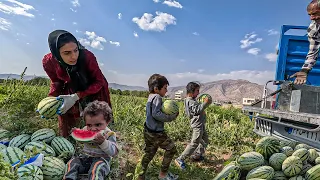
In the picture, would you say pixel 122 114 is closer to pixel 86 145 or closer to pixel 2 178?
pixel 86 145

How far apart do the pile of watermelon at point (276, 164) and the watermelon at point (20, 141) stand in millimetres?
2439

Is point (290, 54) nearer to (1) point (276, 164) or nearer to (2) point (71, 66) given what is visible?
(1) point (276, 164)

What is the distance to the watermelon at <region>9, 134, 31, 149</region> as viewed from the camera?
3.40 m

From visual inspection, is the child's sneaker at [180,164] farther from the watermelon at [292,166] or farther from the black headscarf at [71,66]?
the black headscarf at [71,66]

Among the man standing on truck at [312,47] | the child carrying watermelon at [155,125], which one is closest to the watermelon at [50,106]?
the child carrying watermelon at [155,125]

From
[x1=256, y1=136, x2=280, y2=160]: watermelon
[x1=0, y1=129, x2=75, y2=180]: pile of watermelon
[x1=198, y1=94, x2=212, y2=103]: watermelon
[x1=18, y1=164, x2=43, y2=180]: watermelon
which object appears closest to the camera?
[x1=18, y1=164, x2=43, y2=180]: watermelon

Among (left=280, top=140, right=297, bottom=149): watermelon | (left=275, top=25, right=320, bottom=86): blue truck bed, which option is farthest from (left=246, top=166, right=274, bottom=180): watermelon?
(left=275, top=25, right=320, bottom=86): blue truck bed

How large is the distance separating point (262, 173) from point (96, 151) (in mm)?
1831

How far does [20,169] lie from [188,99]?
294 cm

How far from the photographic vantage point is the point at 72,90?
3.65 metres

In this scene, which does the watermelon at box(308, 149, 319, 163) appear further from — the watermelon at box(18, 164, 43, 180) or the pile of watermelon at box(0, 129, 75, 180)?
the watermelon at box(18, 164, 43, 180)

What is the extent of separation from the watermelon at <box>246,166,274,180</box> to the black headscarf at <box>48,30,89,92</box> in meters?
2.25

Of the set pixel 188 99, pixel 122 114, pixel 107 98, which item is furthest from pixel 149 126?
pixel 122 114

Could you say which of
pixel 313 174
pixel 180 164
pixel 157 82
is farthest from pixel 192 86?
pixel 313 174
